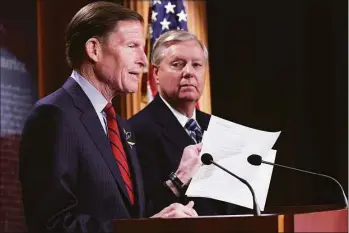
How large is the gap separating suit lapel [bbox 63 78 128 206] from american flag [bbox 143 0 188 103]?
1438 mm

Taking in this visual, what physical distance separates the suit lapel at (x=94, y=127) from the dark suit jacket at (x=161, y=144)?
54 cm

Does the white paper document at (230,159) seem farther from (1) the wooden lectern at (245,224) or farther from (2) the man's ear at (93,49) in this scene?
(1) the wooden lectern at (245,224)

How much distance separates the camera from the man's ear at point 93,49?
268cm

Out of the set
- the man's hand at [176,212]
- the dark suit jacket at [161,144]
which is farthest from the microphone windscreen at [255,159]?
the dark suit jacket at [161,144]

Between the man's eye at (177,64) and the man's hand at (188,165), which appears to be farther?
the man's eye at (177,64)

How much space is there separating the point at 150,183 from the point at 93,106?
1.90ft

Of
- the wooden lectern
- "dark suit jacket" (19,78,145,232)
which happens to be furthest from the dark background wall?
the wooden lectern

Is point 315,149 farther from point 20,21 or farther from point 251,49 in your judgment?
point 20,21

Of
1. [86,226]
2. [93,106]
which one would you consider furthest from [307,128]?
[86,226]

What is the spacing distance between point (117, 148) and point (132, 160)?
8cm

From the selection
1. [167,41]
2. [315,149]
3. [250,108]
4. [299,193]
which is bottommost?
[299,193]

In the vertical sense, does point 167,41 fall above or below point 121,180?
above

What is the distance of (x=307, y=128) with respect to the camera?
4840mm

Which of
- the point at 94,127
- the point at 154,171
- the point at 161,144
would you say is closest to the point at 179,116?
the point at 161,144
